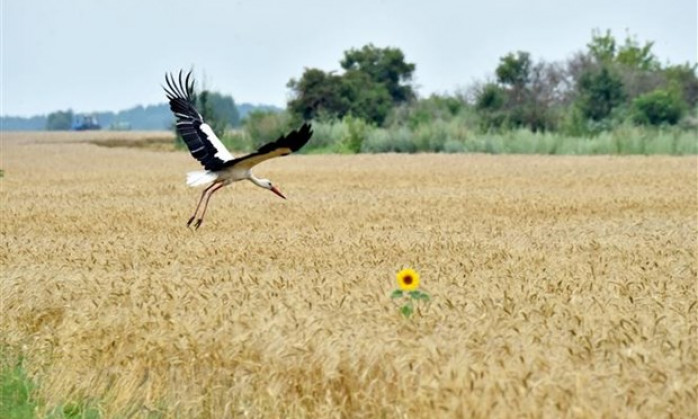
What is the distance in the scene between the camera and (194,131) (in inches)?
722

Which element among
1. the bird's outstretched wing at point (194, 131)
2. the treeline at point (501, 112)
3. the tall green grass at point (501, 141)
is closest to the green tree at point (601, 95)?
the treeline at point (501, 112)

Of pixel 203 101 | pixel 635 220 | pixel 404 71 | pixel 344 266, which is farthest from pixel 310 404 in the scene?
pixel 404 71

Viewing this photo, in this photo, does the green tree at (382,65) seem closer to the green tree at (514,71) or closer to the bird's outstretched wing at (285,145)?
the green tree at (514,71)

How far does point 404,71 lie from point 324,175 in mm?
54755

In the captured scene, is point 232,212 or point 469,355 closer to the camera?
point 469,355

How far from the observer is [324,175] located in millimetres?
35469

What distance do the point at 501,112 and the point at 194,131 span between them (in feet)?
159

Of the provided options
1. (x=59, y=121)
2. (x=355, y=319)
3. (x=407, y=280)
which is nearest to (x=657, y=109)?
(x=407, y=280)

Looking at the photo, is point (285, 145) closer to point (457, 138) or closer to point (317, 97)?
point (457, 138)

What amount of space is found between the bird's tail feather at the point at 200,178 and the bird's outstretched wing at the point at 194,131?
99mm

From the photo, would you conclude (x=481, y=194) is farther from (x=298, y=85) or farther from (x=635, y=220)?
(x=298, y=85)

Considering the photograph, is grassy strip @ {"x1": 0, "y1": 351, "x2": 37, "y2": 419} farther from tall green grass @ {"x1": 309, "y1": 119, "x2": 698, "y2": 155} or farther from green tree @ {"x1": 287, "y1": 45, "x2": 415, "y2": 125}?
green tree @ {"x1": 287, "y1": 45, "x2": 415, "y2": 125}

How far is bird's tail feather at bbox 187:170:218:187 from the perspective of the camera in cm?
1712

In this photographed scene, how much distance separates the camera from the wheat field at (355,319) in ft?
Result: 22.6
